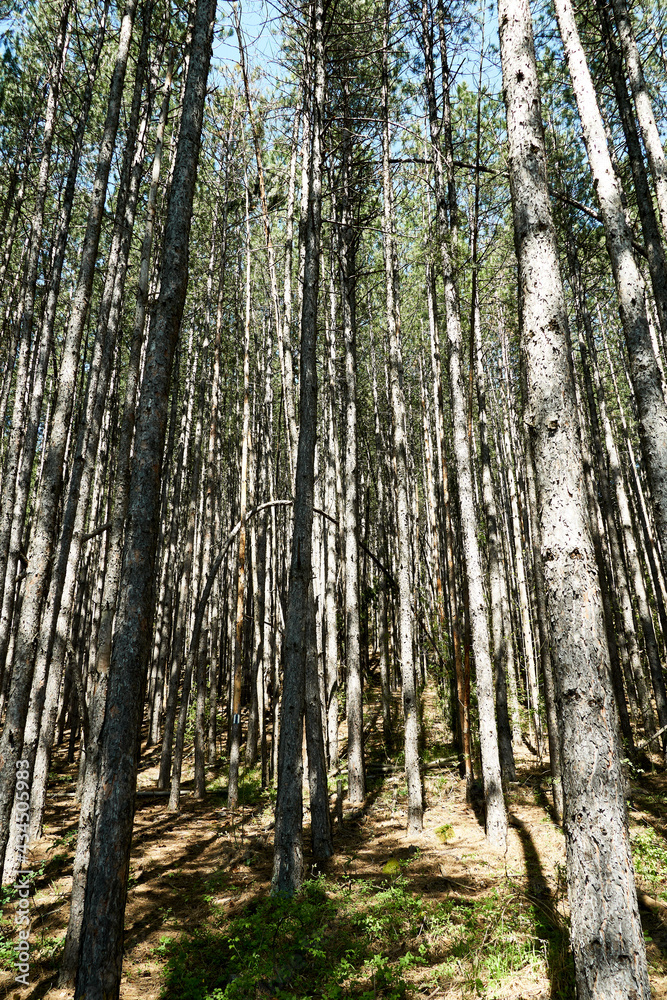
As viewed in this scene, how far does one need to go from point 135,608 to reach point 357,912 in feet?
13.0

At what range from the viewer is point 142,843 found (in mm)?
7500

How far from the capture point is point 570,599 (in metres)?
2.82

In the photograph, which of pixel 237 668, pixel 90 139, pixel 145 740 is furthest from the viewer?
pixel 145 740

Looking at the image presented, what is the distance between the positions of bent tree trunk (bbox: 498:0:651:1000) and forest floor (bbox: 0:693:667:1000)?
6.33 feet

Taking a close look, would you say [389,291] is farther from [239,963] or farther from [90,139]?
[239,963]

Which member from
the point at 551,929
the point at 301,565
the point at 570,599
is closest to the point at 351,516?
the point at 301,565

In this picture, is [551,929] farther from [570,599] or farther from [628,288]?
[628,288]

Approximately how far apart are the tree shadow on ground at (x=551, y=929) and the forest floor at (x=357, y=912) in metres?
0.01

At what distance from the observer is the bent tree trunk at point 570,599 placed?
245cm

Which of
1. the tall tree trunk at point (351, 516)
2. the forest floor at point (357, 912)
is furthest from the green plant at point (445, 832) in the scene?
the tall tree trunk at point (351, 516)

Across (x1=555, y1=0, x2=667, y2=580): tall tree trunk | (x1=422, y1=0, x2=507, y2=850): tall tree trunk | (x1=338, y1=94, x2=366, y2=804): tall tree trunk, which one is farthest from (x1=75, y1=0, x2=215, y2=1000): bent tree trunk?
(x1=338, y1=94, x2=366, y2=804): tall tree trunk

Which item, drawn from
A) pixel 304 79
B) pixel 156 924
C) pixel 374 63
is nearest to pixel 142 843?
pixel 156 924

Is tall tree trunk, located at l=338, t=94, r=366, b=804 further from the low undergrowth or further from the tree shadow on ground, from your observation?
the low undergrowth

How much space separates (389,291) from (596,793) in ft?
23.9
